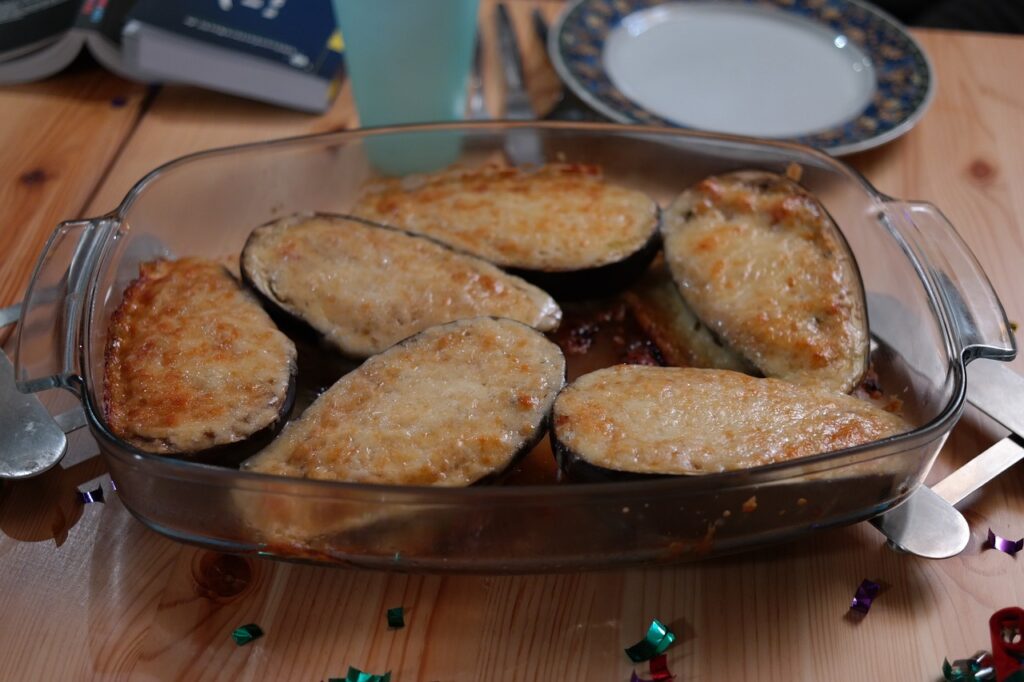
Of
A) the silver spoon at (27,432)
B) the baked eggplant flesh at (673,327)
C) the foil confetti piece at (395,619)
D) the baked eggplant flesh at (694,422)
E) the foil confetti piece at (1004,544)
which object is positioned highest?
the silver spoon at (27,432)

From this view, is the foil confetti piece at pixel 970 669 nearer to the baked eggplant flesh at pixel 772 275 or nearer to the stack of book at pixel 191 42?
the baked eggplant flesh at pixel 772 275

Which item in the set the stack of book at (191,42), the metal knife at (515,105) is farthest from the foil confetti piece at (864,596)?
A: the stack of book at (191,42)

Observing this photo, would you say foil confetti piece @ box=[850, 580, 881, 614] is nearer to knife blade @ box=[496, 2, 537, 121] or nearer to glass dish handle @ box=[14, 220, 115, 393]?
glass dish handle @ box=[14, 220, 115, 393]

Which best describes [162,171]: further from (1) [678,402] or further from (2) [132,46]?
(1) [678,402]

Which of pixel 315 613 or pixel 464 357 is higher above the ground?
pixel 464 357

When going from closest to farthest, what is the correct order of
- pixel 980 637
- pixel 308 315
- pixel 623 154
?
pixel 980 637
pixel 308 315
pixel 623 154

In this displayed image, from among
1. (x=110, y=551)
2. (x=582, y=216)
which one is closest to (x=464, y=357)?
(x=582, y=216)
